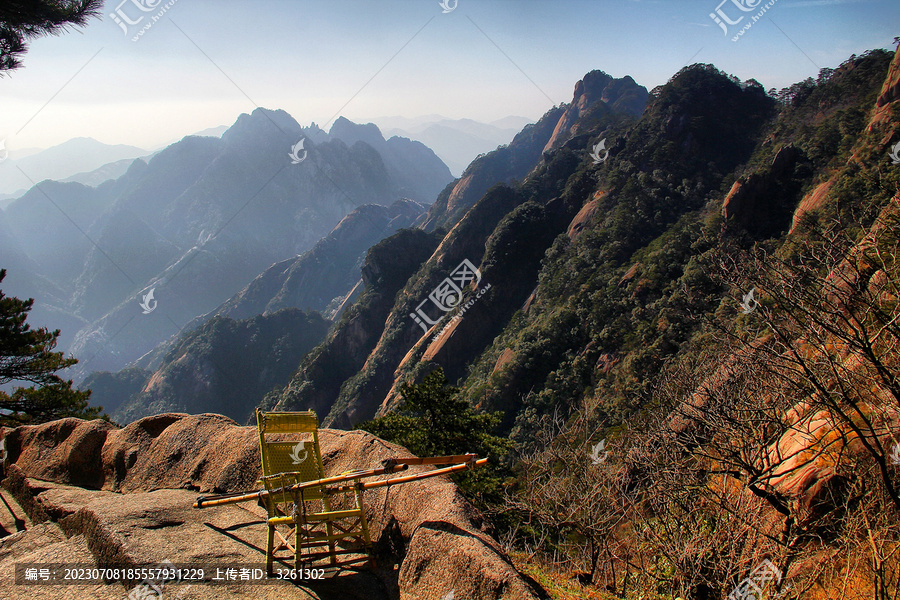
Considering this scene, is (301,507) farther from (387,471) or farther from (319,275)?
(319,275)

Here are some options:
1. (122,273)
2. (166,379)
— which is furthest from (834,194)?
(122,273)

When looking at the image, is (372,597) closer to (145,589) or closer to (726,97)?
(145,589)

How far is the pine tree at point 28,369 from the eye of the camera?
12836 millimetres

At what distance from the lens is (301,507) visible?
12.1 feet

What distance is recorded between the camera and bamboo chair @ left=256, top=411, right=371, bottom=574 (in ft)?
12.1

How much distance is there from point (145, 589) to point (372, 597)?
4.99 ft

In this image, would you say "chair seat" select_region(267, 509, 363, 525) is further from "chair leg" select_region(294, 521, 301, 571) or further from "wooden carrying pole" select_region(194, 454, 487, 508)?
"wooden carrying pole" select_region(194, 454, 487, 508)

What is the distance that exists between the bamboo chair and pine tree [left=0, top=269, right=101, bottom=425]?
1201cm

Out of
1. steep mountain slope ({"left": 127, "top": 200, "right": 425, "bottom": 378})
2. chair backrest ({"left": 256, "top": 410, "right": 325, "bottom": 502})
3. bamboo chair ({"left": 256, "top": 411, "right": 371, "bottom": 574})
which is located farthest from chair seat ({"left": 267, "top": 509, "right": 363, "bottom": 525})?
steep mountain slope ({"left": 127, "top": 200, "right": 425, "bottom": 378})

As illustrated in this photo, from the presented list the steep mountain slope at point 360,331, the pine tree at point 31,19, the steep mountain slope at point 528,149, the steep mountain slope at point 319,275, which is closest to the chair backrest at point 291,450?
the pine tree at point 31,19

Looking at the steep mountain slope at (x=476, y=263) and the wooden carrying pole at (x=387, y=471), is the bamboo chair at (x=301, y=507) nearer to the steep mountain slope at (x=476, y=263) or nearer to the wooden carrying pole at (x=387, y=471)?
the wooden carrying pole at (x=387, y=471)

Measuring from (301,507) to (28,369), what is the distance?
14.6m

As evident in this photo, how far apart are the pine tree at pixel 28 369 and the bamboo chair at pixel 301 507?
39.4ft

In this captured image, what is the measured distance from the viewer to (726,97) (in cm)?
5169
